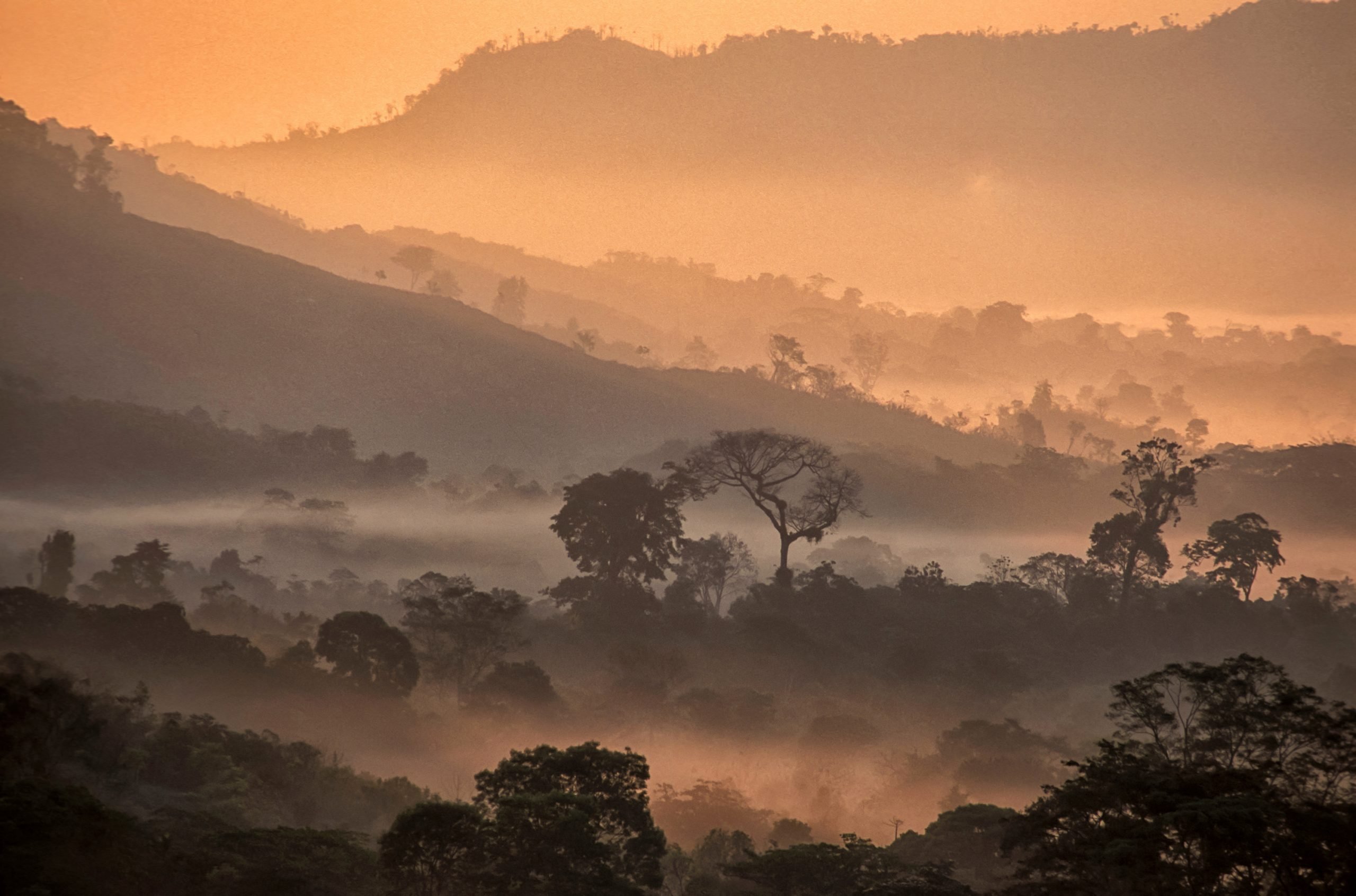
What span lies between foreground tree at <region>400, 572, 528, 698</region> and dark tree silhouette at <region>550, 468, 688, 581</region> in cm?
1063

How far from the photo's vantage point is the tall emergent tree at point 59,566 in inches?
3221

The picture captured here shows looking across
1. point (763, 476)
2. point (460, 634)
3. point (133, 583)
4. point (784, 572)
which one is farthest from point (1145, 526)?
point (133, 583)

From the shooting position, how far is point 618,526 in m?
82.1

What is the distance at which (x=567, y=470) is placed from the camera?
584 feet

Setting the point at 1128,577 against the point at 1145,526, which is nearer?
the point at 1145,526

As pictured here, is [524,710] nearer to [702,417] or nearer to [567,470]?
[567,470]

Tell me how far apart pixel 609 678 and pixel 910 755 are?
58.9ft

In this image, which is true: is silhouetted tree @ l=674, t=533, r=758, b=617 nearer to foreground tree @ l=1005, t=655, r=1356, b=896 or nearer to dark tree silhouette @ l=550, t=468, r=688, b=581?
dark tree silhouette @ l=550, t=468, r=688, b=581

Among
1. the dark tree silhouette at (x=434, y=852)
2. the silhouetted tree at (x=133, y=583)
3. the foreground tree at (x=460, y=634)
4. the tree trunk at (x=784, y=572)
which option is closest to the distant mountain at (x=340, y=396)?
the tree trunk at (x=784, y=572)

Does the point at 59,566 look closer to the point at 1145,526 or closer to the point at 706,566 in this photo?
the point at 706,566

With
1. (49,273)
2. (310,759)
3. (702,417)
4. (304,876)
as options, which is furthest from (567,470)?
(304,876)

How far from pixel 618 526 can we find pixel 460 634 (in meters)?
15.7

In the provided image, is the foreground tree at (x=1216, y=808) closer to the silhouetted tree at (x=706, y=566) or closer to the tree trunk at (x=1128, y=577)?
the tree trunk at (x=1128, y=577)

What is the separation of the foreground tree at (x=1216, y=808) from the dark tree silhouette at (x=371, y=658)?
35.4 m
